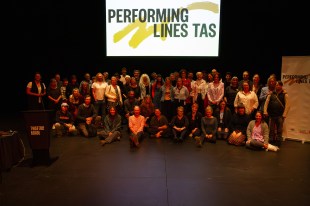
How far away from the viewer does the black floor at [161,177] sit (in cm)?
398

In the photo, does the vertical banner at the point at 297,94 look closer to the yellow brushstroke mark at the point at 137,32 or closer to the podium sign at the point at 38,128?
the yellow brushstroke mark at the point at 137,32

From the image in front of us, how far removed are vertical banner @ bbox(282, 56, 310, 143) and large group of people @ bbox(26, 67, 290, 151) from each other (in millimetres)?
353

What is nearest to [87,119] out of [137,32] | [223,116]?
[223,116]

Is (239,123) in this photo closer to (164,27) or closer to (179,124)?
(179,124)

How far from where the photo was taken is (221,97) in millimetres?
7320

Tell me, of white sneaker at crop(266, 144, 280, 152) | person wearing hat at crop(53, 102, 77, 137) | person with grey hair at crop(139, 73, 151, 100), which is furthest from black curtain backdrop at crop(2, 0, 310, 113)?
white sneaker at crop(266, 144, 280, 152)

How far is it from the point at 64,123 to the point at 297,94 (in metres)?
5.34

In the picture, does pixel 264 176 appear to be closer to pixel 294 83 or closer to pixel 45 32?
pixel 294 83

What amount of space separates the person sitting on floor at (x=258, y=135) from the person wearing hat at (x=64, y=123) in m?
3.91

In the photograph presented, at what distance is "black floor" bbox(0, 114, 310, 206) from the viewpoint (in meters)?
3.98

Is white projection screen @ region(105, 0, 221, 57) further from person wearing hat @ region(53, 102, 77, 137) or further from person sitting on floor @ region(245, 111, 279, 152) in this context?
person sitting on floor @ region(245, 111, 279, 152)

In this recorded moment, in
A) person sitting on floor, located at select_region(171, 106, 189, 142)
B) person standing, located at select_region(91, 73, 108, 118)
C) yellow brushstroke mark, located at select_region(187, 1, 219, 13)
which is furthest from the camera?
yellow brushstroke mark, located at select_region(187, 1, 219, 13)

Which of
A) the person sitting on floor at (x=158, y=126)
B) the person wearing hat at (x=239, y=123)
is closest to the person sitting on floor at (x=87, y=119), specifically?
the person sitting on floor at (x=158, y=126)

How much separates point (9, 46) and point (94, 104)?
4.65 metres
